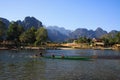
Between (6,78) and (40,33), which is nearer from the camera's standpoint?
(6,78)

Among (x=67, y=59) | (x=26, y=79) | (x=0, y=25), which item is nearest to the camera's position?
(x=26, y=79)

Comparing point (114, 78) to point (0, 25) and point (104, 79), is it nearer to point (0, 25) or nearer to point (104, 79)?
point (104, 79)

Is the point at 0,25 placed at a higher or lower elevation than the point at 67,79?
higher

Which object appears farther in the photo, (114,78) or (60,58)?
(60,58)

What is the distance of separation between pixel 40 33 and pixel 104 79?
6169 inches

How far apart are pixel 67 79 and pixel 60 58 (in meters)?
44.3

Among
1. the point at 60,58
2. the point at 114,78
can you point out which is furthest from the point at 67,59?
the point at 114,78

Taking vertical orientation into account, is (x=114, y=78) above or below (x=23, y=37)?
below

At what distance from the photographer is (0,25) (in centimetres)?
18512

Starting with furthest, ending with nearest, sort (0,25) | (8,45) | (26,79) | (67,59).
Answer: (8,45)
(0,25)
(67,59)
(26,79)

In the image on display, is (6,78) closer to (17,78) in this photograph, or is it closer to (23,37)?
(17,78)

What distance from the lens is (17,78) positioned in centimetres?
4475

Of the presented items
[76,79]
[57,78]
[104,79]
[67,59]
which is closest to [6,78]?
[57,78]

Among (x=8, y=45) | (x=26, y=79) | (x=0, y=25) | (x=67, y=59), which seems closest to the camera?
(x=26, y=79)
